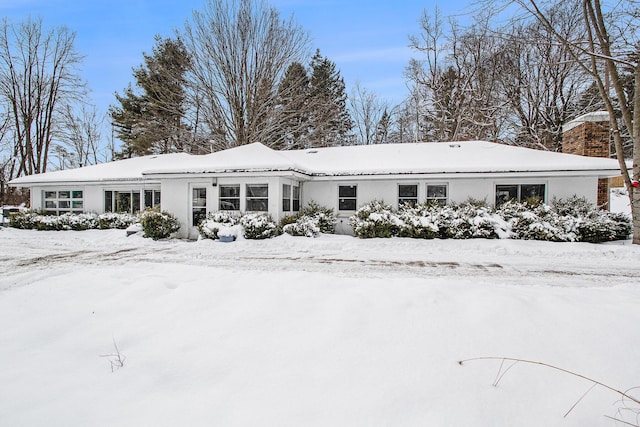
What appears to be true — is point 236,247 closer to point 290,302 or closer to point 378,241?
point 378,241

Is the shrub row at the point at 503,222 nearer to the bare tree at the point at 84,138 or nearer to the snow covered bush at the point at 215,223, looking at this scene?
the snow covered bush at the point at 215,223

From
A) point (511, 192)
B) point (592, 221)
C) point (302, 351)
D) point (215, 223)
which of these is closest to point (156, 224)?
point (215, 223)

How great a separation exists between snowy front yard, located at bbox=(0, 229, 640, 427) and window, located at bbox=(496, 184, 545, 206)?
29.4 ft

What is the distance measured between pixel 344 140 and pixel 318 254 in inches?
824

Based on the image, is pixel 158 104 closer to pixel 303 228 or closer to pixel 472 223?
pixel 303 228

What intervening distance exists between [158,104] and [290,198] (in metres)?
16.6

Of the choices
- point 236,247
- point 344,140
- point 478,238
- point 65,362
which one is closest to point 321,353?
point 65,362

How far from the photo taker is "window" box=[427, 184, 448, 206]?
13.6 meters

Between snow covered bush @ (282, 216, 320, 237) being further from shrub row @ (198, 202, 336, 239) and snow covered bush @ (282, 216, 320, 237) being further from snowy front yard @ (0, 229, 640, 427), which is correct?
snowy front yard @ (0, 229, 640, 427)

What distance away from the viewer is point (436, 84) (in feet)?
78.3

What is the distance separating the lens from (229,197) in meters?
13.5

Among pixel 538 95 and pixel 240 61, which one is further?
pixel 538 95

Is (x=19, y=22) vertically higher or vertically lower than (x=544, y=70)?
higher

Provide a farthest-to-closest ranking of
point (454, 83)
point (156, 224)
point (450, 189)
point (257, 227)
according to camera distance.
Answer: point (454, 83) < point (450, 189) < point (156, 224) < point (257, 227)
